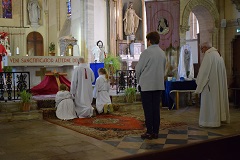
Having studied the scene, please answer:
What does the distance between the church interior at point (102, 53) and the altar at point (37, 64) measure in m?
0.03

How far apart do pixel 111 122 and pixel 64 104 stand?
58.5 inches

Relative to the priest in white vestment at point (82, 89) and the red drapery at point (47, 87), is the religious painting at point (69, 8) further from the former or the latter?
the priest in white vestment at point (82, 89)

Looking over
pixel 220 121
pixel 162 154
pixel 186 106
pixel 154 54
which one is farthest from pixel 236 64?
pixel 162 154

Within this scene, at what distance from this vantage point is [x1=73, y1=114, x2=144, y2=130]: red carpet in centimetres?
659

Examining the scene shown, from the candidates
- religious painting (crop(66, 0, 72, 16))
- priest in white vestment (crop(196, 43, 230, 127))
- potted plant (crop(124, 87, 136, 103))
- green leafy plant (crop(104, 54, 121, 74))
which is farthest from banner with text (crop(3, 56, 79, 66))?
religious painting (crop(66, 0, 72, 16))

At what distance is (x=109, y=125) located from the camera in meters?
6.73

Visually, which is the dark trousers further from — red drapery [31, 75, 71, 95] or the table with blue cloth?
red drapery [31, 75, 71, 95]

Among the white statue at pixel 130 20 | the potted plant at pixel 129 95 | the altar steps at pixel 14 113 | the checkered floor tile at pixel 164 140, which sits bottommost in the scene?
the checkered floor tile at pixel 164 140

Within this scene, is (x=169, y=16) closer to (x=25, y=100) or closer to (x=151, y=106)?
(x=25, y=100)

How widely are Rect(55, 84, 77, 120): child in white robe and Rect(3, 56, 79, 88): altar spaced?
3411 millimetres

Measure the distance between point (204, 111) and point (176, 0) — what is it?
5.18 m

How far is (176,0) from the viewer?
1045 centimetres

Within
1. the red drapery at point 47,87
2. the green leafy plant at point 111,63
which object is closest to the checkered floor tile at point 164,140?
the red drapery at point 47,87

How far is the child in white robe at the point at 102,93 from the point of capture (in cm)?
856
